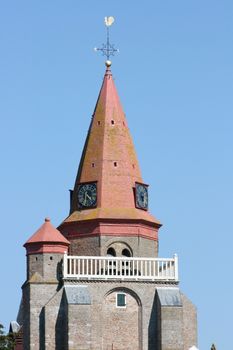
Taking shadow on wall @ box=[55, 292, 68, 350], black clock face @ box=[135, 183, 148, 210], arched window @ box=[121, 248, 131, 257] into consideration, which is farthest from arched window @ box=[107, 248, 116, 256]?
shadow on wall @ box=[55, 292, 68, 350]

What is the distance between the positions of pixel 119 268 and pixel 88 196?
5346 mm

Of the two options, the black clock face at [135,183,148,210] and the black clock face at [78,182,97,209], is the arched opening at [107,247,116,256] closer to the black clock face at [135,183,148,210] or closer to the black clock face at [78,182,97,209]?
the black clock face at [78,182,97,209]

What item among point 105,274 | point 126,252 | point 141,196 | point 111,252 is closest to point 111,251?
point 111,252

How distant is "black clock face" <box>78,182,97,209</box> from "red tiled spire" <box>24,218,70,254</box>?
10.4ft

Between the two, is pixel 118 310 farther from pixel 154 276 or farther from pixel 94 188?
pixel 94 188

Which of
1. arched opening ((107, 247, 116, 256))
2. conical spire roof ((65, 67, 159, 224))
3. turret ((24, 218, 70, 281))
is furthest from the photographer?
conical spire roof ((65, 67, 159, 224))

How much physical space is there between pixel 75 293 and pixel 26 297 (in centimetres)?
296

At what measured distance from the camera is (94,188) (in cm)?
7312

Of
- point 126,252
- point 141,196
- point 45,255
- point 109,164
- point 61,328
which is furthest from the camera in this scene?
point 109,164

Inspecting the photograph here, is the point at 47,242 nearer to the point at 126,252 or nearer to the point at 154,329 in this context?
the point at 126,252

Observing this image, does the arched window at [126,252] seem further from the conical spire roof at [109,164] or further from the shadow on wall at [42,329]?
the shadow on wall at [42,329]

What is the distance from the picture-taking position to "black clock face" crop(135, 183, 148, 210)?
73.2 metres

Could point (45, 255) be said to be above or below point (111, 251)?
below

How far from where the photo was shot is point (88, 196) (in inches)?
2876
